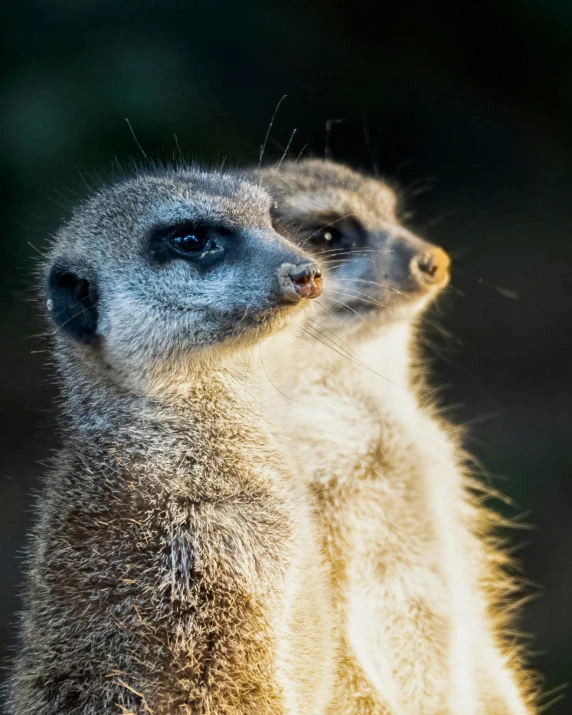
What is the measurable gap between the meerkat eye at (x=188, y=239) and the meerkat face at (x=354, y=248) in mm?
395

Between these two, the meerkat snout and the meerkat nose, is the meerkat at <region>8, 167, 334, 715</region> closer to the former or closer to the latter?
the meerkat snout

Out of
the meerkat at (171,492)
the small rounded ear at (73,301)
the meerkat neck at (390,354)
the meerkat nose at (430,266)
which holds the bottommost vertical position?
the meerkat at (171,492)

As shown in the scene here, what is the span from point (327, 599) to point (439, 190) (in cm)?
157

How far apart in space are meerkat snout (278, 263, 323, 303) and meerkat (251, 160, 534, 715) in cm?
29

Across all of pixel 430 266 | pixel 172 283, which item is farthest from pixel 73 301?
pixel 430 266

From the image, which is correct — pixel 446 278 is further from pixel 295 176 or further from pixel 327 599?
pixel 327 599

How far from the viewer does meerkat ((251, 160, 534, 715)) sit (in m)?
1.49

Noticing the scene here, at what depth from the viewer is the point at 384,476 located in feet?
5.32

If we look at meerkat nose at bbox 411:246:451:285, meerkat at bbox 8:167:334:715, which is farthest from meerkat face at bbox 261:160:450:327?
meerkat at bbox 8:167:334:715

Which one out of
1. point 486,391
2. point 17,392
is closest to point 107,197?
point 17,392

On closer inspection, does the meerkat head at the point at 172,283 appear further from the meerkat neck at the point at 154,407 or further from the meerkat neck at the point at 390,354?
the meerkat neck at the point at 390,354

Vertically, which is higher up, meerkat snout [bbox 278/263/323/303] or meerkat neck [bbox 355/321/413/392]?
meerkat neck [bbox 355/321/413/392]

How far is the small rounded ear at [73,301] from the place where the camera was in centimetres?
138

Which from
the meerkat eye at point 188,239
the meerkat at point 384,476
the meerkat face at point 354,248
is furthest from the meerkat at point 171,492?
the meerkat face at point 354,248
